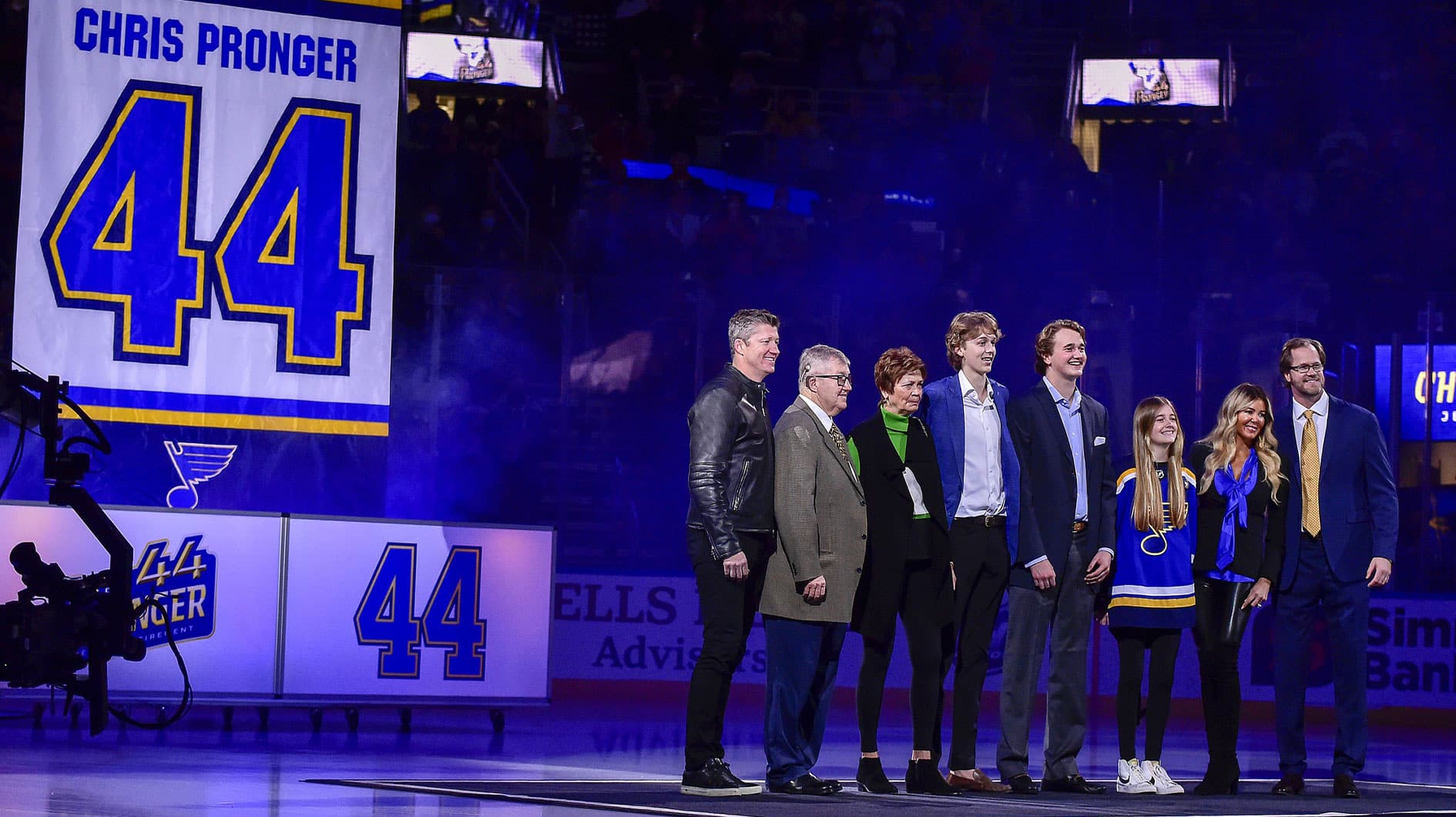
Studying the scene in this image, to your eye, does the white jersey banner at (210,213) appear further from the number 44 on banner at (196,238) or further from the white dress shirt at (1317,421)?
the white dress shirt at (1317,421)

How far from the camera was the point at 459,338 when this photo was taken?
15336 mm

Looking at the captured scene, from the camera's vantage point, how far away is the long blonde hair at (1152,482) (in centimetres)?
707

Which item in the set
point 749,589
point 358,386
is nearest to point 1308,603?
point 749,589

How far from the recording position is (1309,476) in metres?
7.40

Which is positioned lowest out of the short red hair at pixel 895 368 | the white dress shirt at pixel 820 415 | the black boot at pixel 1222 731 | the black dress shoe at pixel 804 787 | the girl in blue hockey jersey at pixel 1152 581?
the black dress shoe at pixel 804 787

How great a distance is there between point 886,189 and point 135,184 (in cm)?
984

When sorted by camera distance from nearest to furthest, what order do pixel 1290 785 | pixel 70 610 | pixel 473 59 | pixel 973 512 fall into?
pixel 973 512
pixel 1290 785
pixel 70 610
pixel 473 59

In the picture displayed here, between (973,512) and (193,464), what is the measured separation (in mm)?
5118

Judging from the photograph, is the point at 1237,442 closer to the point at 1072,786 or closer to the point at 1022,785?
the point at 1072,786

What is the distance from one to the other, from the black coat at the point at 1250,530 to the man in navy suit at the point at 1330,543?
8 cm

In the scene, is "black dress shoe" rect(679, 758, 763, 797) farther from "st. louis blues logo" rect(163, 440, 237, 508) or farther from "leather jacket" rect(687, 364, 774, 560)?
"st. louis blues logo" rect(163, 440, 237, 508)

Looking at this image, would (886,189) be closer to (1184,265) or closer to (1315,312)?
(1184,265)

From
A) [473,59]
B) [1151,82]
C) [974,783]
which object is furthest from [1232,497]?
[473,59]

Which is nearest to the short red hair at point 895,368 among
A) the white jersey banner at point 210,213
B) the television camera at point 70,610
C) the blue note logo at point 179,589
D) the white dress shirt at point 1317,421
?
the white dress shirt at point 1317,421
